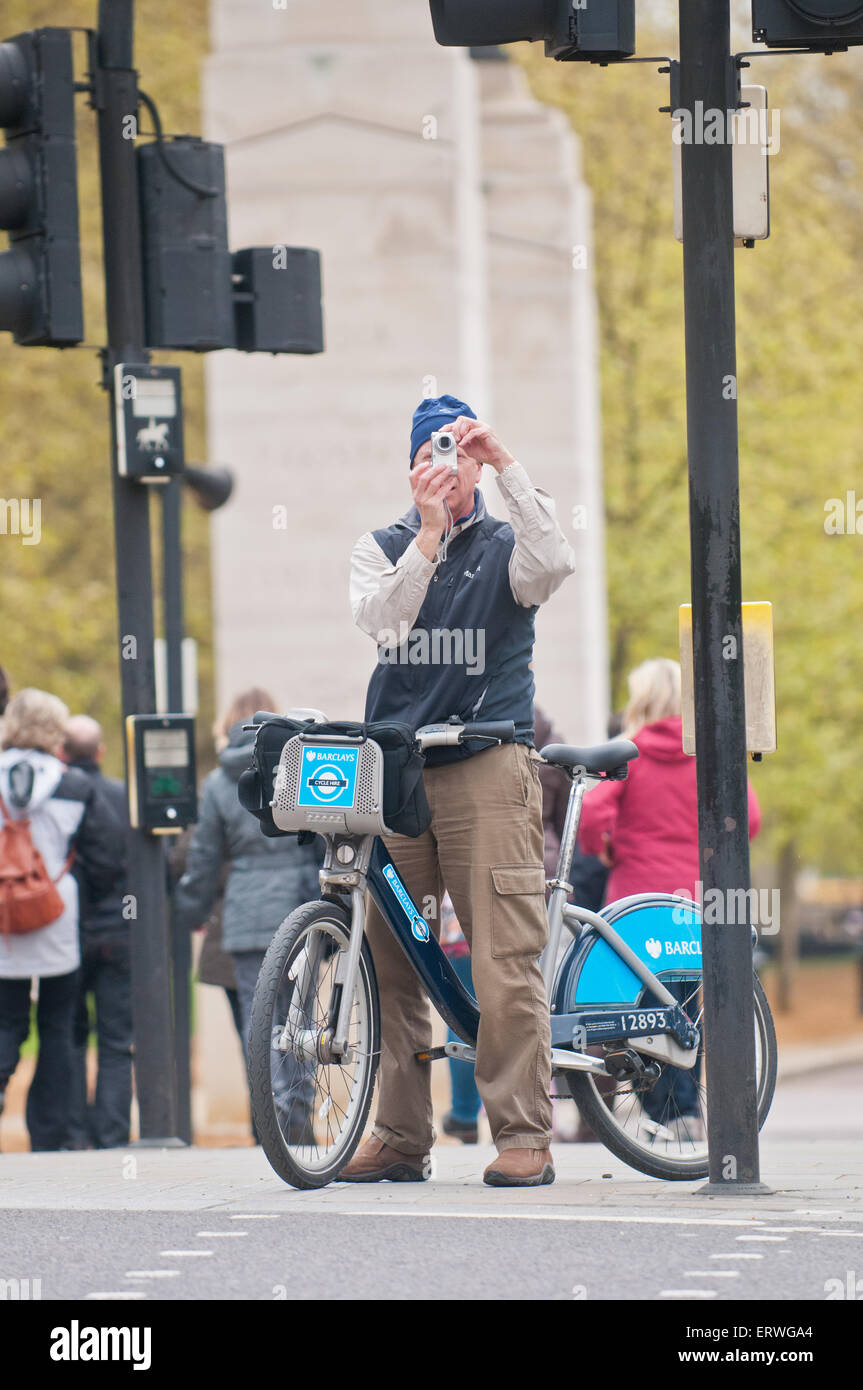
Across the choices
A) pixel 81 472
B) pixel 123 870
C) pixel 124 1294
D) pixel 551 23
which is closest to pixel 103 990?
pixel 123 870

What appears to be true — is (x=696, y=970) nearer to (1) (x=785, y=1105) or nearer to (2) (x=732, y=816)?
(2) (x=732, y=816)

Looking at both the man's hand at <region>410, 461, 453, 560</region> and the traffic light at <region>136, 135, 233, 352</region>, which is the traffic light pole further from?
the traffic light at <region>136, 135, 233, 352</region>

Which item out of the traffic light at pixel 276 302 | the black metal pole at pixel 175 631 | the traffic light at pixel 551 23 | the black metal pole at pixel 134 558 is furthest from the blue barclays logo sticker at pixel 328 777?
the black metal pole at pixel 175 631

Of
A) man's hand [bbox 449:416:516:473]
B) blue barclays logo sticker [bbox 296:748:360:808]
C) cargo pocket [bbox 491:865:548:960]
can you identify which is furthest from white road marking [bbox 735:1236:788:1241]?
man's hand [bbox 449:416:516:473]

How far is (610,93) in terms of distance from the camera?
27.1 meters

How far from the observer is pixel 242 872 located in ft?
31.5

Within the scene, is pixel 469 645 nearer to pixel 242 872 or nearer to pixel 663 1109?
pixel 663 1109

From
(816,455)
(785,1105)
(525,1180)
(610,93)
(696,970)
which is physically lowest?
(785,1105)

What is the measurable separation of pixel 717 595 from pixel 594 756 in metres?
0.70

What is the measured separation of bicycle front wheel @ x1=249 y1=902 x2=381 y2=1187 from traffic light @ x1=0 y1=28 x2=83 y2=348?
2915 millimetres
